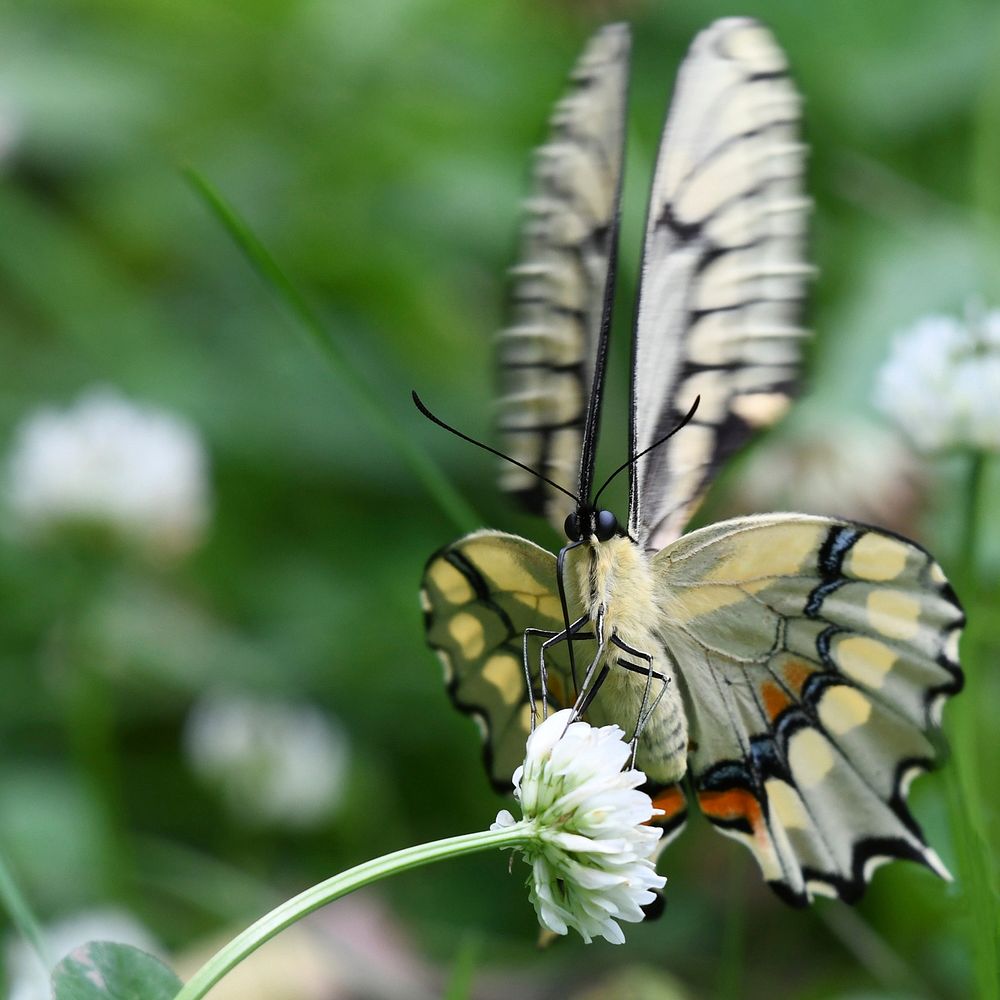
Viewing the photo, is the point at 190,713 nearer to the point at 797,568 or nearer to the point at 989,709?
the point at 989,709

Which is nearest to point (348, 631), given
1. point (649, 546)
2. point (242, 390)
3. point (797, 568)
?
point (242, 390)

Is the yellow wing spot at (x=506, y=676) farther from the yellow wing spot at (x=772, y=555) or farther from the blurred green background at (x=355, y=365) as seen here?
the blurred green background at (x=355, y=365)

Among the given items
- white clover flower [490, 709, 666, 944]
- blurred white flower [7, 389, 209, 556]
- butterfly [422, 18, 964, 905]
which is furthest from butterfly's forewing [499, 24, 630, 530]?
blurred white flower [7, 389, 209, 556]

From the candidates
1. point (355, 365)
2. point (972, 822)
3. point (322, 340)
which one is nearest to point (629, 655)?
point (972, 822)

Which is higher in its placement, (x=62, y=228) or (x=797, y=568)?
(x=62, y=228)

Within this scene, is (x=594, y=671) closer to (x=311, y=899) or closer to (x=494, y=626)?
(x=494, y=626)

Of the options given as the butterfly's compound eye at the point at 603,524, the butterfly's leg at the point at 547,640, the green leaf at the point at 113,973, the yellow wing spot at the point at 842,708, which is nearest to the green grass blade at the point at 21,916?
the green leaf at the point at 113,973
